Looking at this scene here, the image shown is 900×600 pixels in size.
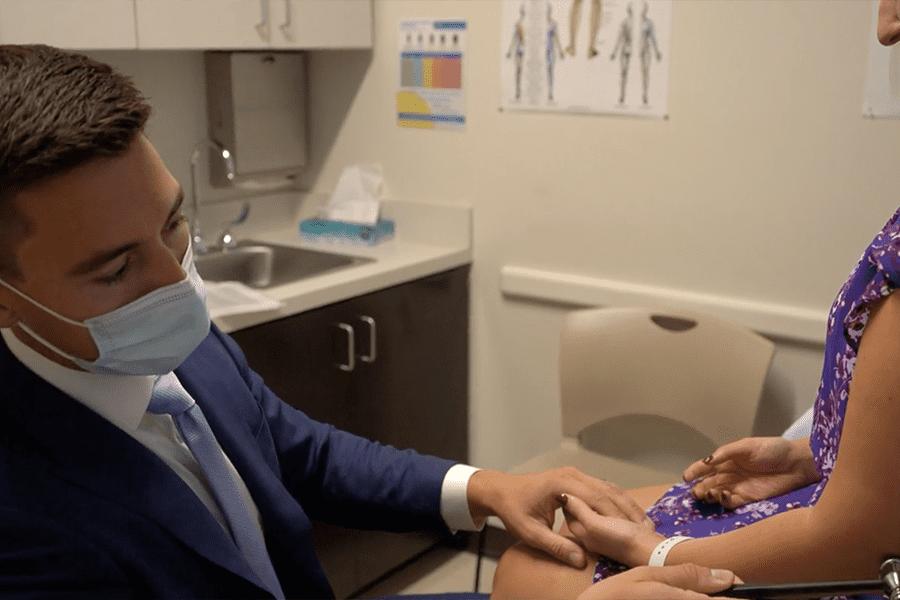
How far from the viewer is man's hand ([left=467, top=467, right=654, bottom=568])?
120cm

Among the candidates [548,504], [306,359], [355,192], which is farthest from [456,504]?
[355,192]

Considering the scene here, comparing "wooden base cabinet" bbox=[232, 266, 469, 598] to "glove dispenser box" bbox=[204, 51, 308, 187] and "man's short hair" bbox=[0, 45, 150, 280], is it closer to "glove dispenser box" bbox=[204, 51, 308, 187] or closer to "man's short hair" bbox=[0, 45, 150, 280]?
"glove dispenser box" bbox=[204, 51, 308, 187]

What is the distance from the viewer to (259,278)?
2.62m

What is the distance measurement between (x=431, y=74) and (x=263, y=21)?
1.66ft

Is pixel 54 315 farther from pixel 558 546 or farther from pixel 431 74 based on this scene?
pixel 431 74

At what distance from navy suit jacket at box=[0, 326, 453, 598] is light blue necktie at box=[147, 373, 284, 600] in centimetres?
6

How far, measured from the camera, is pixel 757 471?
1.26 metres

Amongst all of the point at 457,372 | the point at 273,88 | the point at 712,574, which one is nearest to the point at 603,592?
the point at 712,574

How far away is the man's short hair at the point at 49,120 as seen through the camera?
2.74ft

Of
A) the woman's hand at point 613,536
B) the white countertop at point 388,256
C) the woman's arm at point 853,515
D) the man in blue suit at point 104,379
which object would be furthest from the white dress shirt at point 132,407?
the white countertop at point 388,256

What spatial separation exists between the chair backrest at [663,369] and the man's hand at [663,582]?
0.96 metres

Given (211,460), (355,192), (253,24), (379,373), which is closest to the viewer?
(211,460)

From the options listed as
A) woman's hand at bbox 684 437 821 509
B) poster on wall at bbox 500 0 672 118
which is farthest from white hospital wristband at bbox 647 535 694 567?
poster on wall at bbox 500 0 672 118

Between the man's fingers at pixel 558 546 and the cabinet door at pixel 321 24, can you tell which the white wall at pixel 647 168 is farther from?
the man's fingers at pixel 558 546
